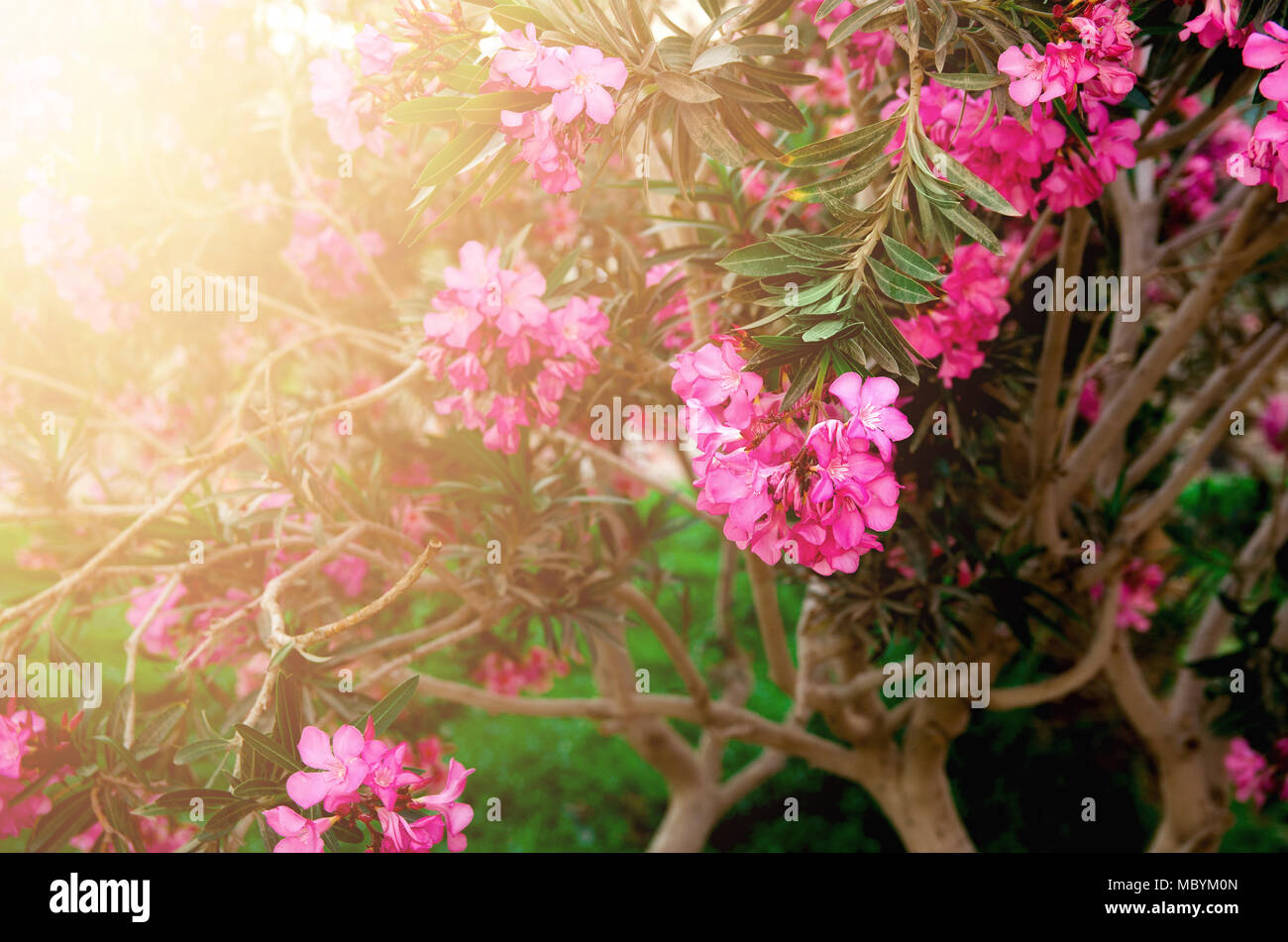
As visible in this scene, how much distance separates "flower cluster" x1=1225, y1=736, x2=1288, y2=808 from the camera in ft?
7.46

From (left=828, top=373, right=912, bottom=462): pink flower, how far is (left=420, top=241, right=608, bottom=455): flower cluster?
65 cm

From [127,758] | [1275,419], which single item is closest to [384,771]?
[127,758]

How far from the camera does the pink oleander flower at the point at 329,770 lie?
1.17 metres

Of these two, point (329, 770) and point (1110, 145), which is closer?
point (329, 770)

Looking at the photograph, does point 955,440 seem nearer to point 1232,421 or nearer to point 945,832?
point 1232,421

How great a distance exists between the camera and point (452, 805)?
48.3 inches

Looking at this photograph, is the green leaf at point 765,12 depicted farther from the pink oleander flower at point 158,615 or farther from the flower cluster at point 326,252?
the flower cluster at point 326,252

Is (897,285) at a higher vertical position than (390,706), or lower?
Answer: higher

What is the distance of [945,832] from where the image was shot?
2.38m

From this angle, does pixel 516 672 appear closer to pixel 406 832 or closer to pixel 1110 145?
pixel 406 832

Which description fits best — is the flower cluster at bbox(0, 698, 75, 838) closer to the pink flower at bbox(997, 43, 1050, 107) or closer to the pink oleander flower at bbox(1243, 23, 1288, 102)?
the pink flower at bbox(997, 43, 1050, 107)

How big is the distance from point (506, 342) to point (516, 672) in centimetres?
152

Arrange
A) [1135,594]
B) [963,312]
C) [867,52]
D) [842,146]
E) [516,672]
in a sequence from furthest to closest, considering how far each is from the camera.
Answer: [516,672] < [1135,594] < [867,52] < [963,312] < [842,146]
